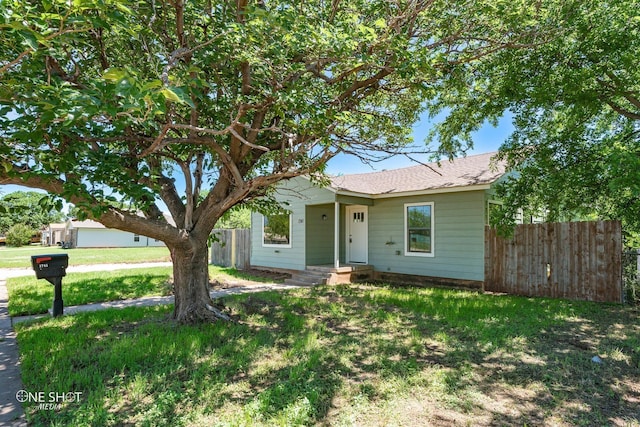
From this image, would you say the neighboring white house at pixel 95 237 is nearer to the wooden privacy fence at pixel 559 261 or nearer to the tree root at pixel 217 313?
the tree root at pixel 217 313

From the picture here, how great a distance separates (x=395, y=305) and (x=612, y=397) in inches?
163

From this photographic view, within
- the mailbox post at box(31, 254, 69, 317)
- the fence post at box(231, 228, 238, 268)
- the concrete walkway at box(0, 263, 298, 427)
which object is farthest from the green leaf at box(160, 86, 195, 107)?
the fence post at box(231, 228, 238, 268)

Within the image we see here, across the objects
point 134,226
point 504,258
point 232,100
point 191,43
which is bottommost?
point 504,258

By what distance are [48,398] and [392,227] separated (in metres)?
9.40

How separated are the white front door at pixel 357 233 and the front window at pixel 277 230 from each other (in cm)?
211

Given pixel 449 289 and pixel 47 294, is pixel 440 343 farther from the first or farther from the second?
pixel 47 294

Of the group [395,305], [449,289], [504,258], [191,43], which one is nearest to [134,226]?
[191,43]

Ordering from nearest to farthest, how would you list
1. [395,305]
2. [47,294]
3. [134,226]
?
[134,226] < [395,305] < [47,294]

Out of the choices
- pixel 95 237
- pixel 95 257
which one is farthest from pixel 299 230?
pixel 95 237

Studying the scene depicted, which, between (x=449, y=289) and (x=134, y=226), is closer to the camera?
(x=134, y=226)

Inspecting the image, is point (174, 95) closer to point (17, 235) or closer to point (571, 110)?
point (571, 110)

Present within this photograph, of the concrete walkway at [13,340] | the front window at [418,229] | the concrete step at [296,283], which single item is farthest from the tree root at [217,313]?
the front window at [418,229]

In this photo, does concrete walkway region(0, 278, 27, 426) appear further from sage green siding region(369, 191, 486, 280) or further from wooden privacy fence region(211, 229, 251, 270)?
sage green siding region(369, 191, 486, 280)

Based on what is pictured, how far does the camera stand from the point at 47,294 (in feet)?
27.2
